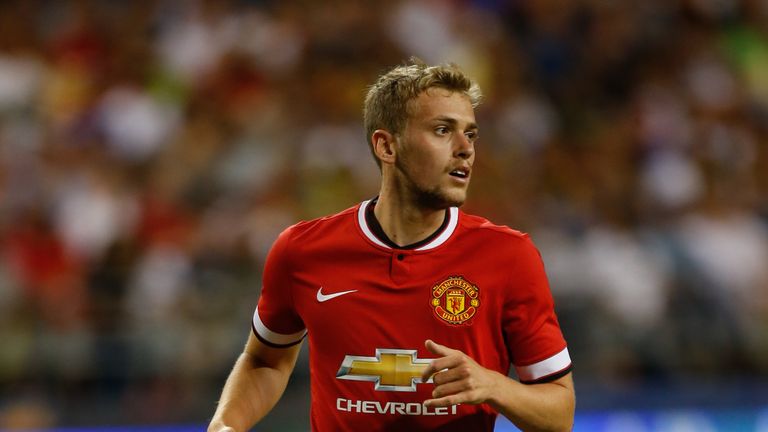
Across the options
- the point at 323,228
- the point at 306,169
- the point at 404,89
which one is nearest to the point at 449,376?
the point at 323,228

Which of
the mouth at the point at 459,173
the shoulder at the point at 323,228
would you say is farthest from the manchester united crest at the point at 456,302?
the shoulder at the point at 323,228

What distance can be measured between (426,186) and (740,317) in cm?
531

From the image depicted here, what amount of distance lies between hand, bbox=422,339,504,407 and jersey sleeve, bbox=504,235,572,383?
1.54ft

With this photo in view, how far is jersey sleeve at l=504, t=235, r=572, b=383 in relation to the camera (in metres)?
4.09

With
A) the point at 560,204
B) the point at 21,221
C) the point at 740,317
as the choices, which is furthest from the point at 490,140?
the point at 21,221

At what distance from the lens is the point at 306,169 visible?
372 inches

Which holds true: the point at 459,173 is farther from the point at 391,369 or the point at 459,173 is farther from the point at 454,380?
the point at 454,380

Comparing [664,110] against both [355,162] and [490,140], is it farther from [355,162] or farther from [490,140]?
[355,162]

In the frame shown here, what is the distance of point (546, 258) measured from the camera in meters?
8.87

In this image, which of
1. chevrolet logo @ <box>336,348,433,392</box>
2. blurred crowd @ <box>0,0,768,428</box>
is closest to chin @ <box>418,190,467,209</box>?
chevrolet logo @ <box>336,348,433,392</box>

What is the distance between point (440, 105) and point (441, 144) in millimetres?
140

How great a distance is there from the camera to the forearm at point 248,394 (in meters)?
4.39

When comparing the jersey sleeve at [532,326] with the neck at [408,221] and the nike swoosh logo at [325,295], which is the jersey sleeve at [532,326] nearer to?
the neck at [408,221]

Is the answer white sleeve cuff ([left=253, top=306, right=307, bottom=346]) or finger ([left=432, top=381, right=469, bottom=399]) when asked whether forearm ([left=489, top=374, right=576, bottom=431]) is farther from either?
white sleeve cuff ([left=253, top=306, right=307, bottom=346])
